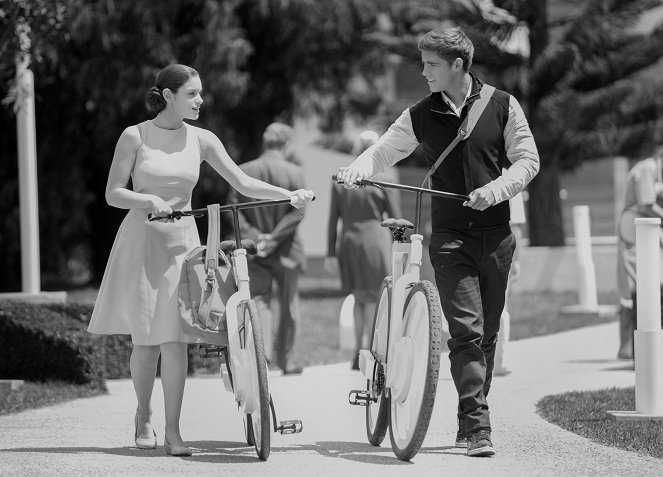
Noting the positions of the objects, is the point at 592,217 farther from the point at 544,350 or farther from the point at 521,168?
the point at 521,168

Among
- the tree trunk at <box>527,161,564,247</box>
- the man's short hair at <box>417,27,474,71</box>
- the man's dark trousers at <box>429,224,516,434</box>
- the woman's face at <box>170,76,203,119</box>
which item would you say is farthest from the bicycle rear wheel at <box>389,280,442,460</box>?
the tree trunk at <box>527,161,564,247</box>

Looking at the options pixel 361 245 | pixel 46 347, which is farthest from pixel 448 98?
pixel 361 245

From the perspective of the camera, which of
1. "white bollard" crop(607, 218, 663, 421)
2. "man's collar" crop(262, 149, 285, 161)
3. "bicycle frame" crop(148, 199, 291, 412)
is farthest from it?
"man's collar" crop(262, 149, 285, 161)

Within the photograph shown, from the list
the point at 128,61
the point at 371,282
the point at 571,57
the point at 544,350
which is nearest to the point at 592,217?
the point at 571,57

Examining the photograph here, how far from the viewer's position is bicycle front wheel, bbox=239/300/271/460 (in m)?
6.30

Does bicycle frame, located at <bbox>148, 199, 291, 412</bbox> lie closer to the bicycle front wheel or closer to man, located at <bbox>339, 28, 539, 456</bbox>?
the bicycle front wheel

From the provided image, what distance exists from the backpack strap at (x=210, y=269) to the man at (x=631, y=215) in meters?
4.87

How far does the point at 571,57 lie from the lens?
74.8 ft

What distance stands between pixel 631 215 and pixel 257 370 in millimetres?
5441

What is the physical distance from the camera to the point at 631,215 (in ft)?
36.4

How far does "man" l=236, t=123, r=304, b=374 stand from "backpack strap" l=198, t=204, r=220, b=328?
3.77 meters

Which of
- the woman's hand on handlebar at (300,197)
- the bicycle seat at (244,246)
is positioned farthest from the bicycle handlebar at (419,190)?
the bicycle seat at (244,246)

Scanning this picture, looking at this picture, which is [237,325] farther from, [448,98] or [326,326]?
[326,326]

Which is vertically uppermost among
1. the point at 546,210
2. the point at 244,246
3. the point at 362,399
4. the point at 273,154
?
the point at 273,154
